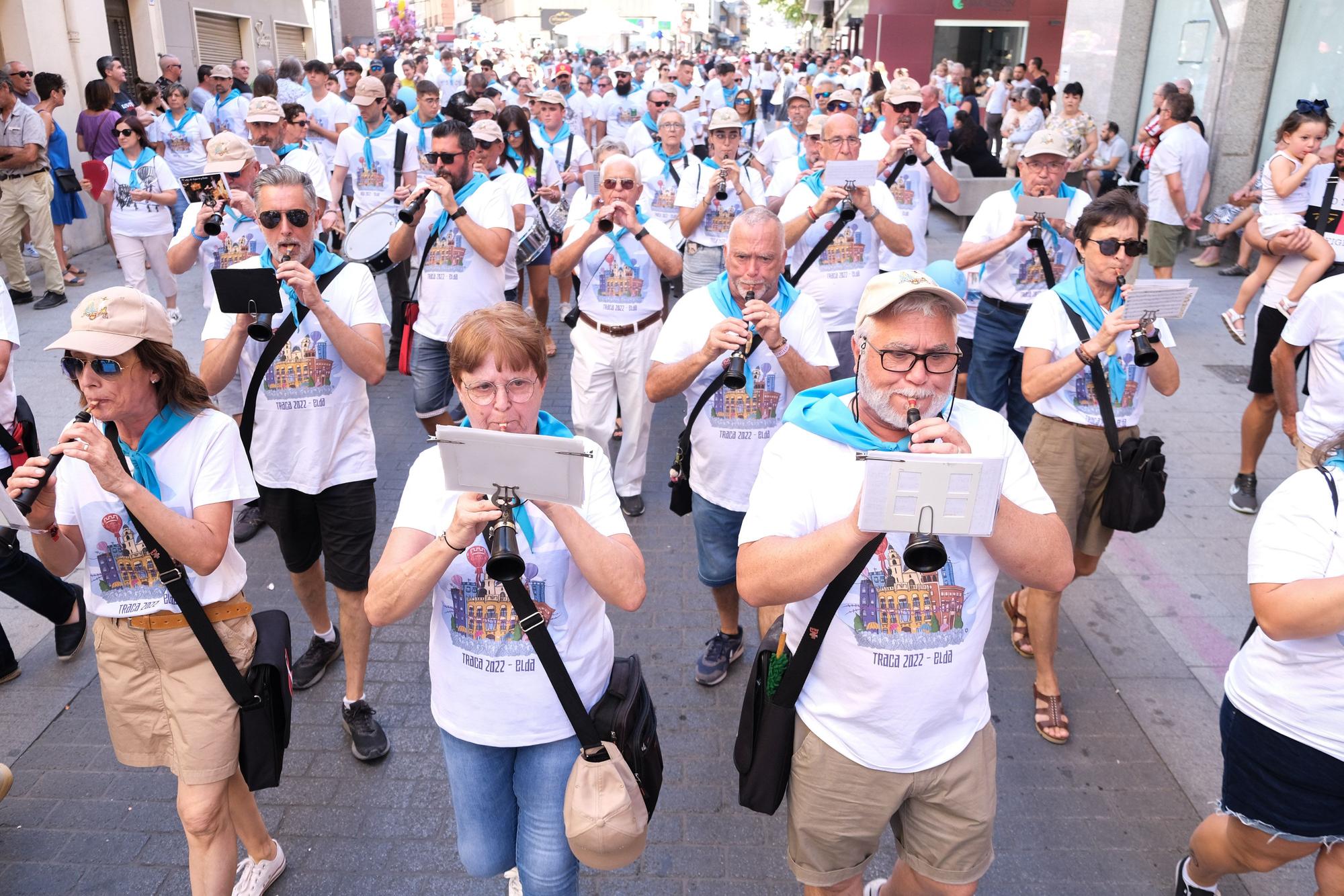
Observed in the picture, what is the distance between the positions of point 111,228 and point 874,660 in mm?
9016

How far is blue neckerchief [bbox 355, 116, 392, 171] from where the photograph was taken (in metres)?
9.56

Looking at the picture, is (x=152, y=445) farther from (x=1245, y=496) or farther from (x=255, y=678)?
(x=1245, y=496)

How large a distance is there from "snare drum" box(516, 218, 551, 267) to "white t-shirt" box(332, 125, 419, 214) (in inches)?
97.0

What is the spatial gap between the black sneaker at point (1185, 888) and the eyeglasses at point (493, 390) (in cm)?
269

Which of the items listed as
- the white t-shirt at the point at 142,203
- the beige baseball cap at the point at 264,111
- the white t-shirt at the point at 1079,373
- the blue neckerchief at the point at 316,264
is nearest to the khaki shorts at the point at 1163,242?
the white t-shirt at the point at 1079,373

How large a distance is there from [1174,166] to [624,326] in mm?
6987

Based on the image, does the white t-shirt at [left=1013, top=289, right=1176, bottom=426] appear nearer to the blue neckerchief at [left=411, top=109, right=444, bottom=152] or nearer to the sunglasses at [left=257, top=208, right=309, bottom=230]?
the sunglasses at [left=257, top=208, right=309, bottom=230]

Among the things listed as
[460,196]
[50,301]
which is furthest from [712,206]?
[50,301]

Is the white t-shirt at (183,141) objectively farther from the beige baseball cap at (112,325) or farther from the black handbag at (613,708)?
the black handbag at (613,708)

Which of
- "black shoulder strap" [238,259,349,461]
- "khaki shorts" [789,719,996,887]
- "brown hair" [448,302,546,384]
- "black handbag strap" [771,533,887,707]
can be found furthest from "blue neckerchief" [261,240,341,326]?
"khaki shorts" [789,719,996,887]

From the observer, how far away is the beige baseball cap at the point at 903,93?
7.86 m

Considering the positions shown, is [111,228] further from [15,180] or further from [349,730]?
[349,730]

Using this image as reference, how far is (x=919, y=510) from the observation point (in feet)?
6.93

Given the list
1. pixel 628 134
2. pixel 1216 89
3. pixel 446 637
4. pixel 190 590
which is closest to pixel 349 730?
pixel 190 590
